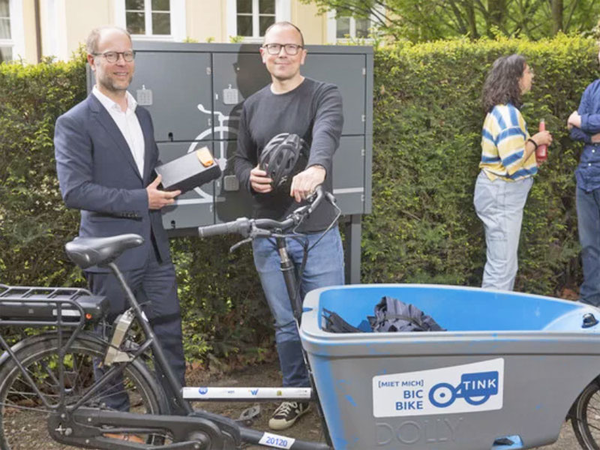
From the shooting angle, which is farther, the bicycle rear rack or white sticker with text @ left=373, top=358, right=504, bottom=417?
the bicycle rear rack

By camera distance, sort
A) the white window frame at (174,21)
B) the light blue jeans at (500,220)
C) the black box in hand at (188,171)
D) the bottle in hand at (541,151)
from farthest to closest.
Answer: the white window frame at (174,21)
the bottle in hand at (541,151)
the light blue jeans at (500,220)
the black box in hand at (188,171)

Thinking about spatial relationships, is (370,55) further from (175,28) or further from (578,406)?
(175,28)

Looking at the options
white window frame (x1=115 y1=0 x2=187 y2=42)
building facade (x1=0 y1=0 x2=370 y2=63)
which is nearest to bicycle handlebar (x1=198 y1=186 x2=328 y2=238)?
building facade (x1=0 y1=0 x2=370 y2=63)

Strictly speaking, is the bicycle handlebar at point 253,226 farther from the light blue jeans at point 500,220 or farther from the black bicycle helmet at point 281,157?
the light blue jeans at point 500,220

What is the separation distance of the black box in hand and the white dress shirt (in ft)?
0.49

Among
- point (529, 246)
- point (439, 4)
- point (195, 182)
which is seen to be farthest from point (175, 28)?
point (195, 182)

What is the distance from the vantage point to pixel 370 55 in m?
5.02

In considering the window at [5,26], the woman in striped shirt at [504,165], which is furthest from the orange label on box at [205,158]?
the window at [5,26]

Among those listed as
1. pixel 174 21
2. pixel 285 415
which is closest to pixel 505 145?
pixel 285 415

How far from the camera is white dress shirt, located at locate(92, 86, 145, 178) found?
12.5 feet

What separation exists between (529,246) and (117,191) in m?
3.66

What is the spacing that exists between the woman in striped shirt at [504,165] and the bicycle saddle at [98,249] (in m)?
2.94

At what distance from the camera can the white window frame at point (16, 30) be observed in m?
18.1

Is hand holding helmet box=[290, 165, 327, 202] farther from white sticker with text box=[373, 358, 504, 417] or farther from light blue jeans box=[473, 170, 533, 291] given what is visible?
light blue jeans box=[473, 170, 533, 291]
